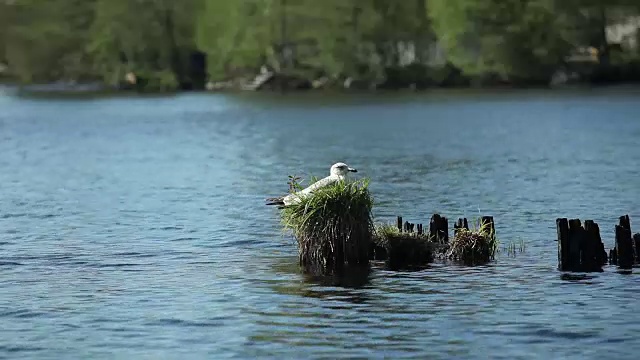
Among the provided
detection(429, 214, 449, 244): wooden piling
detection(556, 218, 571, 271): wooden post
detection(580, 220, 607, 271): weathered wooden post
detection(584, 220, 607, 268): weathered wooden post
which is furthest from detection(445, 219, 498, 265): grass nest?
detection(584, 220, 607, 268): weathered wooden post

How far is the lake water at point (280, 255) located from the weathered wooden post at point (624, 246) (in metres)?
0.67

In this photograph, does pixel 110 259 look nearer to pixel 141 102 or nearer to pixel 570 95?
pixel 570 95

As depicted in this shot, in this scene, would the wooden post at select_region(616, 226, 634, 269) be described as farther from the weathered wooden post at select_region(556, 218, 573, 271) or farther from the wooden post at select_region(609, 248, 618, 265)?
the weathered wooden post at select_region(556, 218, 573, 271)

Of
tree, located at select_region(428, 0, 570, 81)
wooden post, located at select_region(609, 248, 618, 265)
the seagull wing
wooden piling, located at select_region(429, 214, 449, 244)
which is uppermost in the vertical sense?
tree, located at select_region(428, 0, 570, 81)

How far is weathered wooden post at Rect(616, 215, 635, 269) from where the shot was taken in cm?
3206

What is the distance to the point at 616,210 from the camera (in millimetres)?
44406

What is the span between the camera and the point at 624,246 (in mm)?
32219

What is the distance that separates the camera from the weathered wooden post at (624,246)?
32062 mm

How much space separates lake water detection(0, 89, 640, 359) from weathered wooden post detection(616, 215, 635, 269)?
67 cm

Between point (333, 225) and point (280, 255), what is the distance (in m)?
4.51

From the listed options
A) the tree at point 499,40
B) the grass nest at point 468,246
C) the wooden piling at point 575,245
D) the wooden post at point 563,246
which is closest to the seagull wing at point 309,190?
the grass nest at point 468,246

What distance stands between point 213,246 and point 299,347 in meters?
13.1

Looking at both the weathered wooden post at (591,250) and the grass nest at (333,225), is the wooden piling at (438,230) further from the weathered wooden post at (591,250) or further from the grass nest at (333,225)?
the weathered wooden post at (591,250)

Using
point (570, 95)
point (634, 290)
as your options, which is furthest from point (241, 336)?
point (570, 95)
